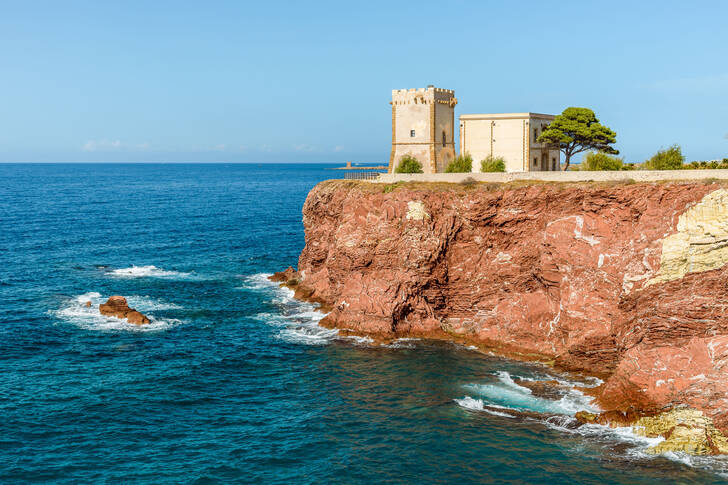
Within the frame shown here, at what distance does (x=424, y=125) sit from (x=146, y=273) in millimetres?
44940

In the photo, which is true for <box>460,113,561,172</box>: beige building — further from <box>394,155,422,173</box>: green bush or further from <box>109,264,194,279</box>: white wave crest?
<box>109,264,194,279</box>: white wave crest

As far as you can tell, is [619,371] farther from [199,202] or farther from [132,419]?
[199,202]

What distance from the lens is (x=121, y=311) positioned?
6669 cm

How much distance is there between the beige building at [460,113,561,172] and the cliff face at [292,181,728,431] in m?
15.6

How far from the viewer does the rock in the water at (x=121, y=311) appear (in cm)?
6475

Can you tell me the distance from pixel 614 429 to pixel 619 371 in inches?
222

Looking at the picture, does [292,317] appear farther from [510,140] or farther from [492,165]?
[510,140]

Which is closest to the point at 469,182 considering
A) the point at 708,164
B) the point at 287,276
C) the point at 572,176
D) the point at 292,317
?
the point at 572,176

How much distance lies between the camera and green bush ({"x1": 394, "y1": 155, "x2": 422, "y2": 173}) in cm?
7794

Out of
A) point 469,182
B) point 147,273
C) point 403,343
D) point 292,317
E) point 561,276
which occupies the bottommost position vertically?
point 403,343

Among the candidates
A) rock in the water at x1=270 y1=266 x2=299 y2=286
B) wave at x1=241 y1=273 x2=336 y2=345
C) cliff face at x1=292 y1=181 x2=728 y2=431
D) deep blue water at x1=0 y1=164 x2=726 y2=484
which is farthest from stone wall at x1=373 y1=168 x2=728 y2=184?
deep blue water at x1=0 y1=164 x2=726 y2=484

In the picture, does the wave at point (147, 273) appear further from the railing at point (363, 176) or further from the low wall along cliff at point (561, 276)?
the railing at point (363, 176)

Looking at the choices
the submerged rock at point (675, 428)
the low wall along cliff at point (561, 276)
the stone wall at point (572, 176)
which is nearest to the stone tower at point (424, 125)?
the stone wall at point (572, 176)

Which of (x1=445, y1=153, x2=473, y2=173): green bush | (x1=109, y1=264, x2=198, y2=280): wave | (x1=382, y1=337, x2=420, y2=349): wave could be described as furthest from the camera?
(x1=109, y1=264, x2=198, y2=280): wave
